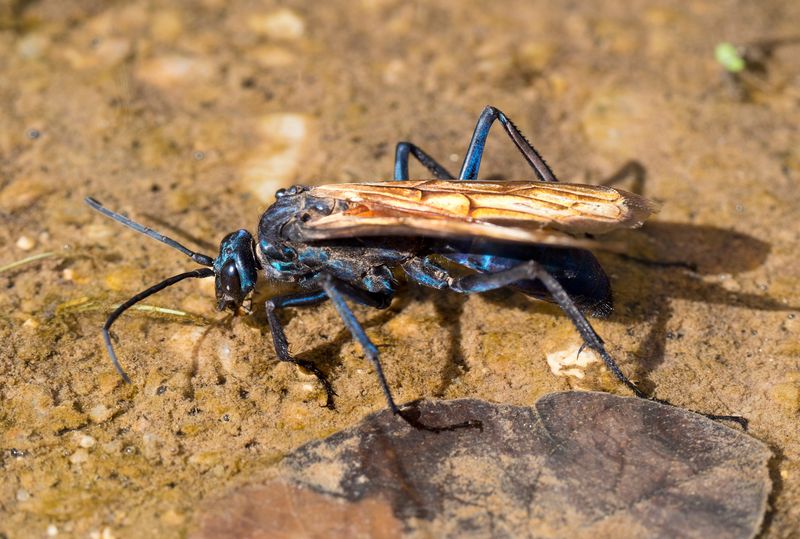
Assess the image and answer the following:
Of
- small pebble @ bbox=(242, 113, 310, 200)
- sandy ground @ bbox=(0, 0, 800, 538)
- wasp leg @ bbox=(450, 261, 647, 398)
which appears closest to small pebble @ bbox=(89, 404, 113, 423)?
sandy ground @ bbox=(0, 0, 800, 538)

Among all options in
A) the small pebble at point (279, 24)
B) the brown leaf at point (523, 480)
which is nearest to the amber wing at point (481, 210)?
the brown leaf at point (523, 480)

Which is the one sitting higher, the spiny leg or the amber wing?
the amber wing

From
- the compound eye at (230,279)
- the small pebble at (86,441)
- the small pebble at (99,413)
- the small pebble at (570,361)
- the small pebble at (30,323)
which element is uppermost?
the small pebble at (570,361)

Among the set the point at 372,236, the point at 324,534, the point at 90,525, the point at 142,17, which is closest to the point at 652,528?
the point at 324,534

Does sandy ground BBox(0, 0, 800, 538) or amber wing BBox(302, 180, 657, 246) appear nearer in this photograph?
sandy ground BBox(0, 0, 800, 538)

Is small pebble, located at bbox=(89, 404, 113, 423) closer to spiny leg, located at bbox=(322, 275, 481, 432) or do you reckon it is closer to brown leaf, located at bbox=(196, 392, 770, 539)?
brown leaf, located at bbox=(196, 392, 770, 539)

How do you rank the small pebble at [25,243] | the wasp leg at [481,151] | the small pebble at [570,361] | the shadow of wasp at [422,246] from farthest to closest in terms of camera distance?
1. the small pebble at [25,243]
2. the wasp leg at [481,151]
3. the small pebble at [570,361]
4. the shadow of wasp at [422,246]

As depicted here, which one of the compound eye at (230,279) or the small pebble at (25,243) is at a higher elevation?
the compound eye at (230,279)

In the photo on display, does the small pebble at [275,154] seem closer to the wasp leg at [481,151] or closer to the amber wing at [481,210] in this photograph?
the amber wing at [481,210]

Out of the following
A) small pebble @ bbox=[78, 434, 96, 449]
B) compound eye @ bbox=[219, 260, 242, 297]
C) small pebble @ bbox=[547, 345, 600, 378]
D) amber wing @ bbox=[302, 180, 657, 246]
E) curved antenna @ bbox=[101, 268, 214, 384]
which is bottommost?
small pebble @ bbox=[78, 434, 96, 449]
